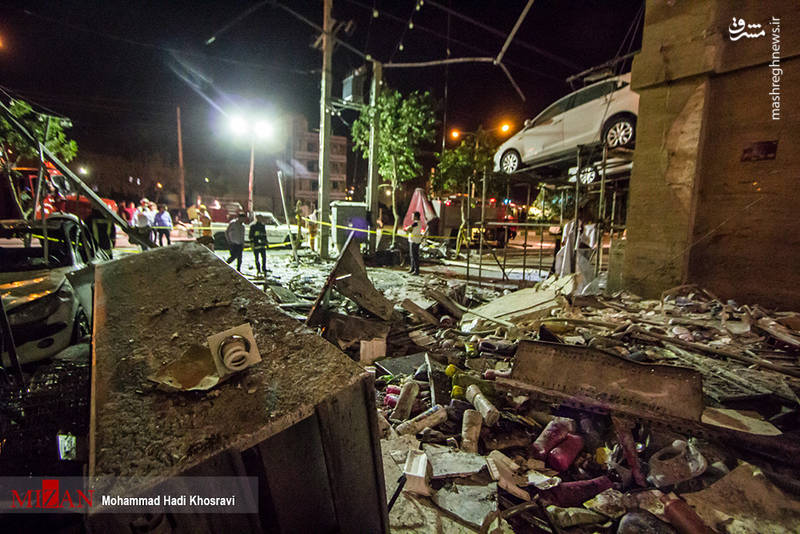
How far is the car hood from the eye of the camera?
11.3 feet

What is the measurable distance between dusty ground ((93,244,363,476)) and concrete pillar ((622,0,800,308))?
645 centimetres

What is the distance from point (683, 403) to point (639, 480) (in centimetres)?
65

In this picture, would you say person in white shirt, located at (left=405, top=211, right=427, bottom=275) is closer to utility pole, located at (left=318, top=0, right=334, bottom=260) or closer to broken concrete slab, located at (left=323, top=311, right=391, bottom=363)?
utility pole, located at (left=318, top=0, right=334, bottom=260)

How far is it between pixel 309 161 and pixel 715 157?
3877 cm

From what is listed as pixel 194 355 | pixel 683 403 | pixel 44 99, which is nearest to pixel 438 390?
pixel 683 403

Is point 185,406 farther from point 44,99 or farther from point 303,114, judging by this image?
point 303,114

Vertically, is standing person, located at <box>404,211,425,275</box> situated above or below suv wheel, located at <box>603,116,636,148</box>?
below

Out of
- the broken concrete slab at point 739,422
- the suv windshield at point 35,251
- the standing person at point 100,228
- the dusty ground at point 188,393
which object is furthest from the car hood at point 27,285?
the broken concrete slab at point 739,422

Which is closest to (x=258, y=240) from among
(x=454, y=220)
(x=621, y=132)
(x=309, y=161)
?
(x=621, y=132)

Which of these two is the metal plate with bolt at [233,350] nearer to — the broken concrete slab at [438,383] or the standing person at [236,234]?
the broken concrete slab at [438,383]

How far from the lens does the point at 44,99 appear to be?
22.4m

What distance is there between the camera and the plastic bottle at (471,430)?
2.67m

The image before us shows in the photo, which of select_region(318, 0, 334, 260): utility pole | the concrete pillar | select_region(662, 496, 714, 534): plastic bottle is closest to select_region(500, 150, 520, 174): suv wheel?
the concrete pillar

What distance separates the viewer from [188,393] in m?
1.38
